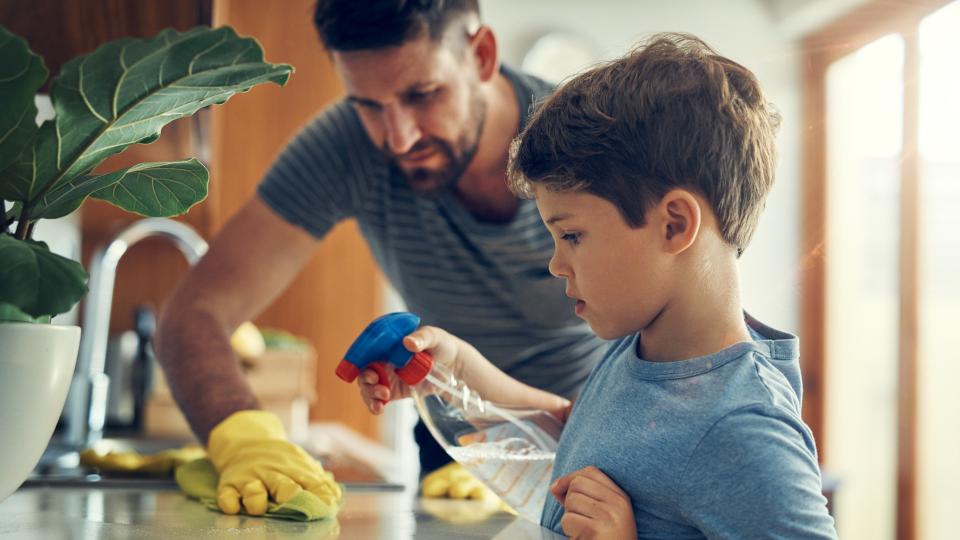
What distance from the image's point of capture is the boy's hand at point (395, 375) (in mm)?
865

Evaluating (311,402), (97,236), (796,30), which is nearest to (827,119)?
(796,30)

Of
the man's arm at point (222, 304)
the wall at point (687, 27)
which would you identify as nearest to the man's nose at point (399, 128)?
the man's arm at point (222, 304)

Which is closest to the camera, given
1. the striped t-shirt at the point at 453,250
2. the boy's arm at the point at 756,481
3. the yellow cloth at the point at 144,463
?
the boy's arm at the point at 756,481

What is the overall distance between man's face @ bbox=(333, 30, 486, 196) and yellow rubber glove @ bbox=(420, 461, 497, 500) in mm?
450

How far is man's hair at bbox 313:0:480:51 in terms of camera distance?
1.29m

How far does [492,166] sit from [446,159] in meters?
0.13

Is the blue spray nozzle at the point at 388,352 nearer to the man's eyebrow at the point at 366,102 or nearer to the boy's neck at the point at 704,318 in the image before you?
the boy's neck at the point at 704,318

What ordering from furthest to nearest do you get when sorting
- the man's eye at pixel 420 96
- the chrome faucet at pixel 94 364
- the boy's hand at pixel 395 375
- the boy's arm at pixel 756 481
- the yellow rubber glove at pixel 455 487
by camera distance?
the chrome faucet at pixel 94 364 < the man's eye at pixel 420 96 < the yellow rubber glove at pixel 455 487 < the boy's hand at pixel 395 375 < the boy's arm at pixel 756 481

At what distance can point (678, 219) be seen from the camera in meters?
0.77

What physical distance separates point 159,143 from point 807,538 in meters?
1.35

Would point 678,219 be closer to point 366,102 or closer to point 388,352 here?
point 388,352

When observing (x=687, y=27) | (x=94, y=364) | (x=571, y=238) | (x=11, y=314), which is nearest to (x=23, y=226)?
(x=11, y=314)

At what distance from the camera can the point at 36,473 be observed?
129 centimetres

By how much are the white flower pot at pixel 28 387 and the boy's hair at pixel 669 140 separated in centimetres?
40
